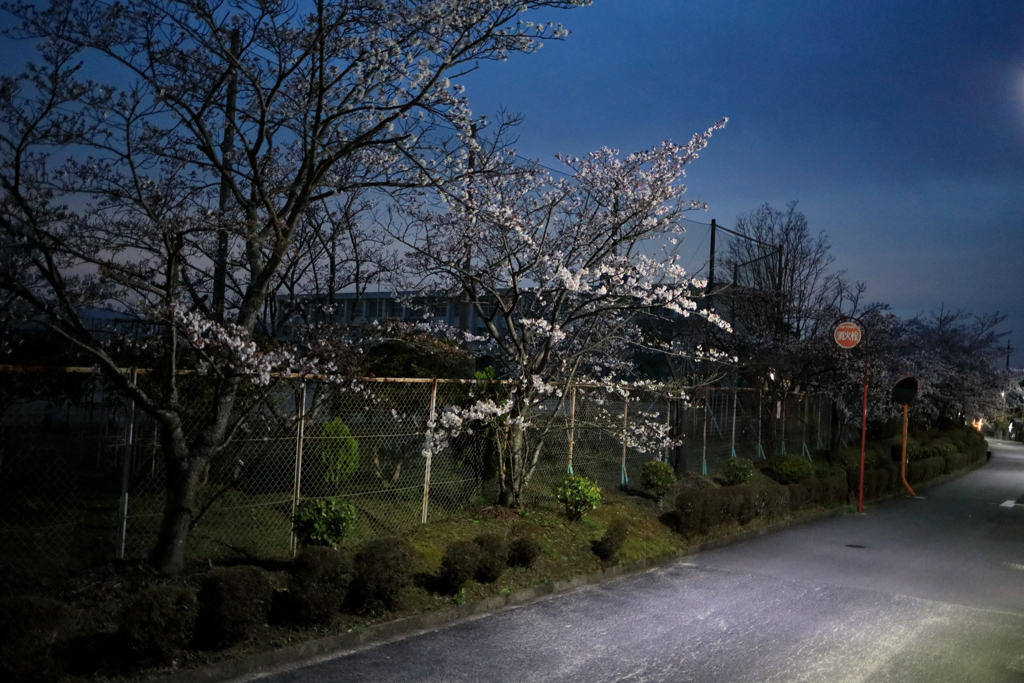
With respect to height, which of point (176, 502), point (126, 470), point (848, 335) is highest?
point (848, 335)

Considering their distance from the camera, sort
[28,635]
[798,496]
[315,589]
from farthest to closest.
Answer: [798,496] < [315,589] < [28,635]

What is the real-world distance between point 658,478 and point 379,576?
770 cm

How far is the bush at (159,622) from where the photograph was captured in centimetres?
546

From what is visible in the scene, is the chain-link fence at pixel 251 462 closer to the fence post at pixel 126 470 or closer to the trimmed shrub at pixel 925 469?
the fence post at pixel 126 470

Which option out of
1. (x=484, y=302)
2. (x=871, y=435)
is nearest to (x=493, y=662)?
(x=484, y=302)

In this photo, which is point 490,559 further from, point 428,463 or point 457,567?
point 428,463

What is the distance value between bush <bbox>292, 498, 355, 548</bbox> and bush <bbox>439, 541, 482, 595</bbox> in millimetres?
1125

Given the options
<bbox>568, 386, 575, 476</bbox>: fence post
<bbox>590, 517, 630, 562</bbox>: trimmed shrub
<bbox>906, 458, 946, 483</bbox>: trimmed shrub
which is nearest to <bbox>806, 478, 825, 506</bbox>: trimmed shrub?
<bbox>568, 386, 575, 476</bbox>: fence post

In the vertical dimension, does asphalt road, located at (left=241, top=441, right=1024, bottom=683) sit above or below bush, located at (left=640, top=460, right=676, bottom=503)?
below

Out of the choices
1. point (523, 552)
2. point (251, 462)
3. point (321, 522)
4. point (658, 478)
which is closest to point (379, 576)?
point (321, 522)

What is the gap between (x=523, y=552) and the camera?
914 cm

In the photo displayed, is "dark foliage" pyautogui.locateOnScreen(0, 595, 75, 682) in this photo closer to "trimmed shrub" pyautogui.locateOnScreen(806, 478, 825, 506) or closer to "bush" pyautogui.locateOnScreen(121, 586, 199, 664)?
"bush" pyautogui.locateOnScreen(121, 586, 199, 664)

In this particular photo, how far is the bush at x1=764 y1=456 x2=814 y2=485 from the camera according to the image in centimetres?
1753

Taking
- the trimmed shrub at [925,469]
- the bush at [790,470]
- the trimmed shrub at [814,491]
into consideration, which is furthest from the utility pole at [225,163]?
the trimmed shrub at [925,469]
